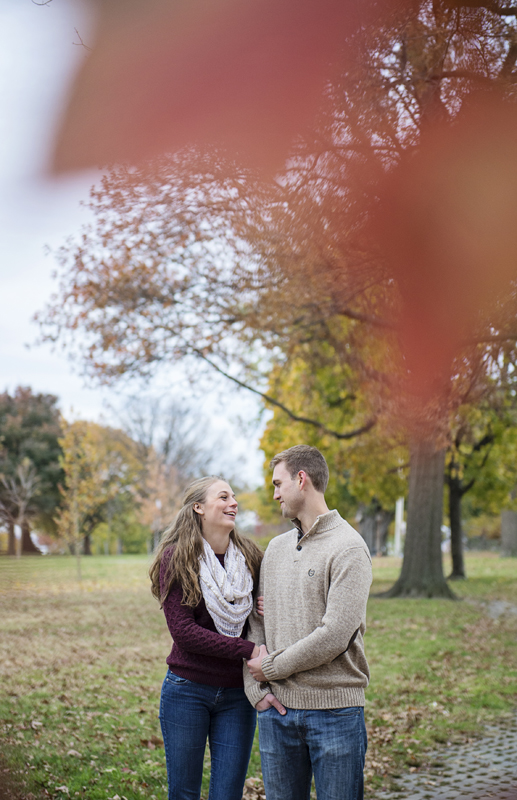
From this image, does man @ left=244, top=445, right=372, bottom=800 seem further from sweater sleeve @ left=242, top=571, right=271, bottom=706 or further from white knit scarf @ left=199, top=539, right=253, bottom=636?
white knit scarf @ left=199, top=539, right=253, bottom=636

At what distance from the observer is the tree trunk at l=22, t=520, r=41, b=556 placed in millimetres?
4195

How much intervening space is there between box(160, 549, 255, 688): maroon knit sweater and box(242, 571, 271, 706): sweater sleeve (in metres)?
0.06

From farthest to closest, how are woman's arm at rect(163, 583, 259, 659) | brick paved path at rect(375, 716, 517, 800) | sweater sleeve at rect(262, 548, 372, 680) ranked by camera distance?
brick paved path at rect(375, 716, 517, 800) < woman's arm at rect(163, 583, 259, 659) < sweater sleeve at rect(262, 548, 372, 680)

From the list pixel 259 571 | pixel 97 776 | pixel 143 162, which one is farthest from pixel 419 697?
pixel 143 162

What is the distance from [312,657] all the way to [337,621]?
158 millimetres

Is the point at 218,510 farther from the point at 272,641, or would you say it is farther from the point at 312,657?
the point at 312,657

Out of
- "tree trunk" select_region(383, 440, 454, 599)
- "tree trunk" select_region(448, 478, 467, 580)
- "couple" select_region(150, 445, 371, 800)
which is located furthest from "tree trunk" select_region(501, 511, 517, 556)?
"couple" select_region(150, 445, 371, 800)

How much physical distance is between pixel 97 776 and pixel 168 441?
13024 millimetres

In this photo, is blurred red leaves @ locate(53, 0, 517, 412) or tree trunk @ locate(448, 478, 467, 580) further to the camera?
tree trunk @ locate(448, 478, 467, 580)

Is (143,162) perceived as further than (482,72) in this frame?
No

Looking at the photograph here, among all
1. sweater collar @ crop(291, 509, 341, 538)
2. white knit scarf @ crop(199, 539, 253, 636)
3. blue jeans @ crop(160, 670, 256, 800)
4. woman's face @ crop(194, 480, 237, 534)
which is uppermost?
woman's face @ crop(194, 480, 237, 534)

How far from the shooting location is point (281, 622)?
8.49 feet

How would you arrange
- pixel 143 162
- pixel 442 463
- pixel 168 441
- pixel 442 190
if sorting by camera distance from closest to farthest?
pixel 143 162, pixel 442 190, pixel 442 463, pixel 168 441

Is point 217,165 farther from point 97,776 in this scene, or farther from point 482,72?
point 97,776
